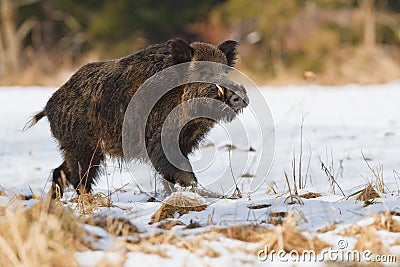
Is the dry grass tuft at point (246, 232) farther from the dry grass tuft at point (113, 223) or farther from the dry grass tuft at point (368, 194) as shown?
the dry grass tuft at point (368, 194)

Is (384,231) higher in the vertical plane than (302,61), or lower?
lower

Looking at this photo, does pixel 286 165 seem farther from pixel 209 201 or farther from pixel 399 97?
pixel 399 97

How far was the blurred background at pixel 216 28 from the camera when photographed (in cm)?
2505

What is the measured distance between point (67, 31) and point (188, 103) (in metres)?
25.2

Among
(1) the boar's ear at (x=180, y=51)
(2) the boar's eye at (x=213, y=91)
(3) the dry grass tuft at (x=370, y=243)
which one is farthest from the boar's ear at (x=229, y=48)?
(3) the dry grass tuft at (x=370, y=243)

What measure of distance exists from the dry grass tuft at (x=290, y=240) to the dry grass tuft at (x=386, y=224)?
1.23 feet

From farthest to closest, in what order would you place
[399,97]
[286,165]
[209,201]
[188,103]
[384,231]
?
[399,97]
[286,165]
[188,103]
[209,201]
[384,231]

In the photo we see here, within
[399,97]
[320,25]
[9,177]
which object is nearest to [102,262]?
[9,177]

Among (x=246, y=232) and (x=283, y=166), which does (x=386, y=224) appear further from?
(x=283, y=166)

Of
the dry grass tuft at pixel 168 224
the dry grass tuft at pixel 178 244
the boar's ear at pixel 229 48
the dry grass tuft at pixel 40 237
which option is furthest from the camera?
the boar's ear at pixel 229 48

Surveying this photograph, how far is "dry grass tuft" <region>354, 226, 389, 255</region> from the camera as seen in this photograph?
3.40 m

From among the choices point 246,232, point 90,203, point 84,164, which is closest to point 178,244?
point 246,232

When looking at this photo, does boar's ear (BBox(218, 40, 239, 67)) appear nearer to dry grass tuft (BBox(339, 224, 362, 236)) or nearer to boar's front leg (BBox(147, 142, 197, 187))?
boar's front leg (BBox(147, 142, 197, 187))

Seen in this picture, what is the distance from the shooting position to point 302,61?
2708 cm
